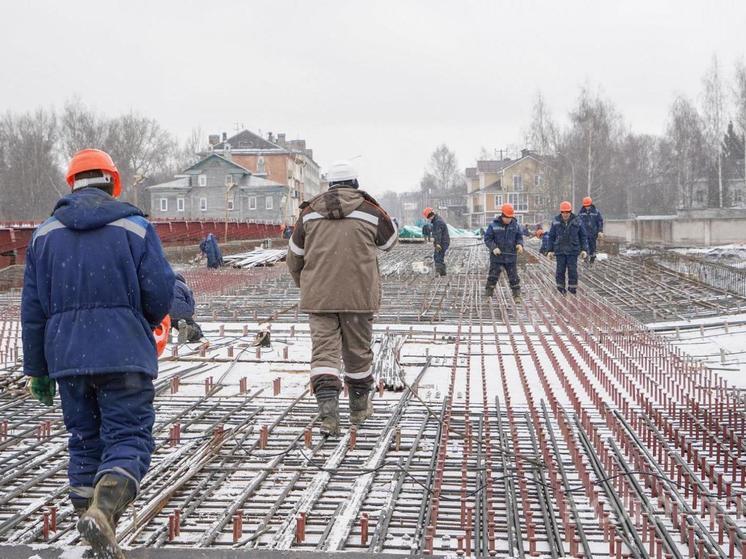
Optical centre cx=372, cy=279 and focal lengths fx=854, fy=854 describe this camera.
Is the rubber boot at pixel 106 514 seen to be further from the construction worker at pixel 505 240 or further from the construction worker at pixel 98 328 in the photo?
the construction worker at pixel 505 240

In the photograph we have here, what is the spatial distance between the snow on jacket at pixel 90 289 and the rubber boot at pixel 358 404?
6.71 ft

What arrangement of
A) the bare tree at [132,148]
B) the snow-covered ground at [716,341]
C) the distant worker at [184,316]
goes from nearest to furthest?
the snow-covered ground at [716,341], the distant worker at [184,316], the bare tree at [132,148]

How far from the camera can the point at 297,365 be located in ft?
24.6

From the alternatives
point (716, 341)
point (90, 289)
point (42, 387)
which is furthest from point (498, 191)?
point (90, 289)

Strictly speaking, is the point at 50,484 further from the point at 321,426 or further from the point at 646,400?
the point at 646,400

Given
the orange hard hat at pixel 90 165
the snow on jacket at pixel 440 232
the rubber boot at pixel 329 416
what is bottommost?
the rubber boot at pixel 329 416

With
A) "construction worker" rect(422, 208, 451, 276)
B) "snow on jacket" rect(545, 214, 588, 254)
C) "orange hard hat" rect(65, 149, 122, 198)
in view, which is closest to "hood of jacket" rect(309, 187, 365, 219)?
"orange hard hat" rect(65, 149, 122, 198)

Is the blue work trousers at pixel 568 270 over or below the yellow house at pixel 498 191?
below

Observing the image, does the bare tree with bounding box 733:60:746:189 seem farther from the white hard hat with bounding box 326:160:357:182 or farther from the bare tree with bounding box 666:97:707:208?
the white hard hat with bounding box 326:160:357:182

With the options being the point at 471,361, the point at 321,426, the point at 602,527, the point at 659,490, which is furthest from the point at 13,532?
the point at 471,361

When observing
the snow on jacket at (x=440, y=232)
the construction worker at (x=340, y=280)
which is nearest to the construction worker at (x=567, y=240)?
the snow on jacket at (x=440, y=232)

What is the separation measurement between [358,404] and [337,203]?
122cm

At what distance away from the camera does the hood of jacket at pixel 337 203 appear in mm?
5008

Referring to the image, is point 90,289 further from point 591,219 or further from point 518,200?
point 518,200
